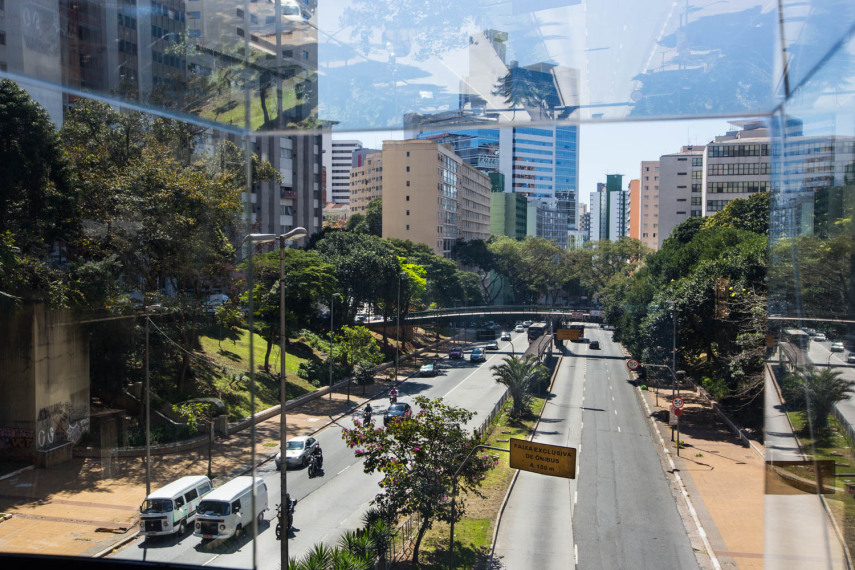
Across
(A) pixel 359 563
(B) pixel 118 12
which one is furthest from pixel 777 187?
(A) pixel 359 563

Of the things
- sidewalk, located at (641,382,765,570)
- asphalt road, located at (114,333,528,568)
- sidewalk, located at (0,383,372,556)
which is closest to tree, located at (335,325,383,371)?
asphalt road, located at (114,333,528,568)

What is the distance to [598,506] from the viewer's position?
31.7 ft

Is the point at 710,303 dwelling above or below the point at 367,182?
below

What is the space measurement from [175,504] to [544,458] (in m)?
2.83

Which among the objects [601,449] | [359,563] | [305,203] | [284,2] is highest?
[305,203]

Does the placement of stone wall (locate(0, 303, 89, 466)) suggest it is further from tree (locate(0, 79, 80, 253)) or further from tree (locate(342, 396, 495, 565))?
tree (locate(342, 396, 495, 565))

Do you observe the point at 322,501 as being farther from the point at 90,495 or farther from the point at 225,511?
the point at 225,511

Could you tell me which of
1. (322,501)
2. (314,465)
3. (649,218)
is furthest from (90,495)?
(649,218)

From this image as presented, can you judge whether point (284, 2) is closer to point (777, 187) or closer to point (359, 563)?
point (777, 187)

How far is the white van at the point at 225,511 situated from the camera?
2.46 m

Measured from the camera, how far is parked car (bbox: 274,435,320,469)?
10328 millimetres

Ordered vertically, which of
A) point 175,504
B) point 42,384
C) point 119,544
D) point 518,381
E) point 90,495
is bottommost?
point 518,381

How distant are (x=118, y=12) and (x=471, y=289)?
2056 centimetres

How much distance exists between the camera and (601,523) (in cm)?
887
